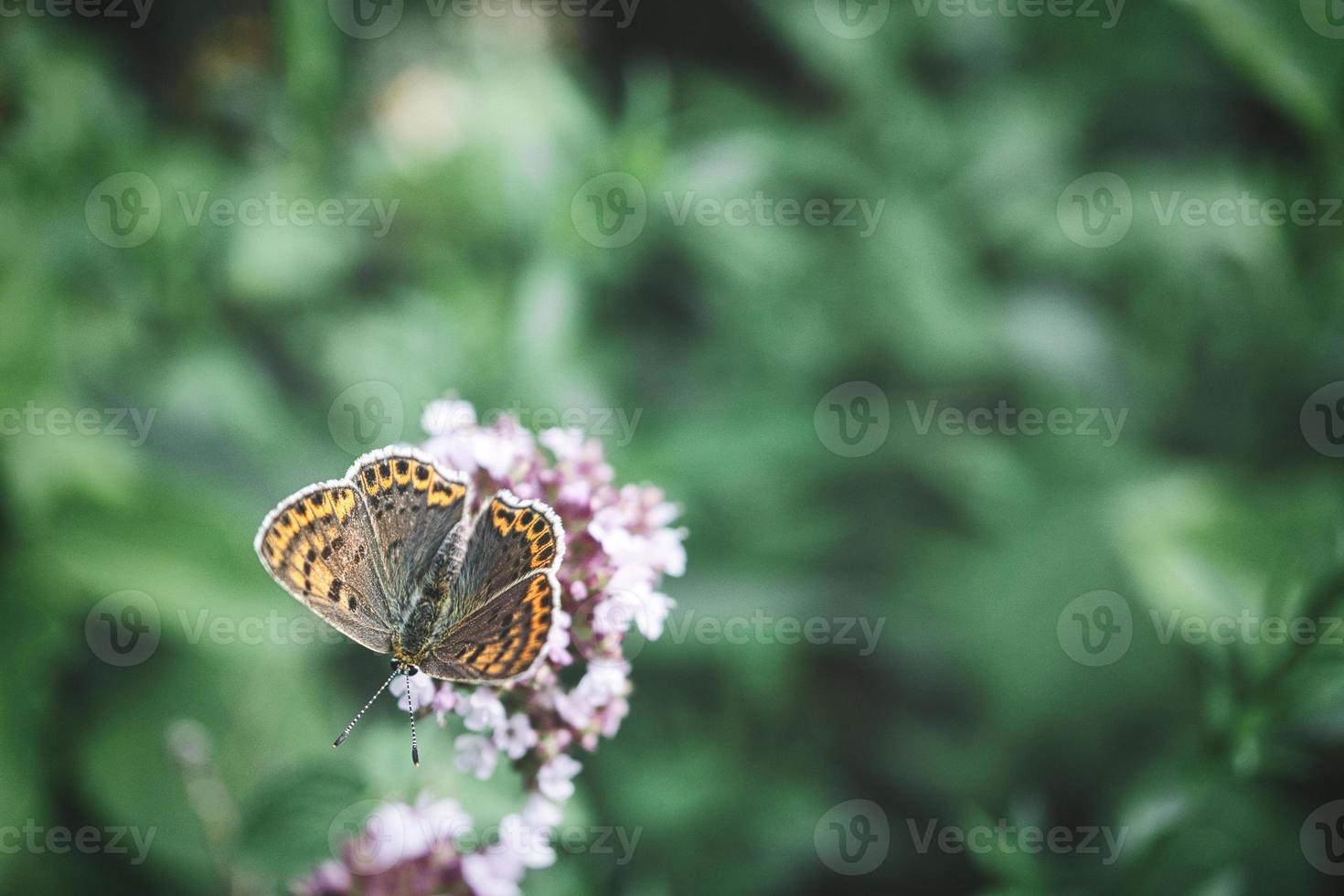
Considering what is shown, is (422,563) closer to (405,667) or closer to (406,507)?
(406,507)

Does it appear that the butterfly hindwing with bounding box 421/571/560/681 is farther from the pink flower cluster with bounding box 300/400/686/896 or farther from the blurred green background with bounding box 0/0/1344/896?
the blurred green background with bounding box 0/0/1344/896

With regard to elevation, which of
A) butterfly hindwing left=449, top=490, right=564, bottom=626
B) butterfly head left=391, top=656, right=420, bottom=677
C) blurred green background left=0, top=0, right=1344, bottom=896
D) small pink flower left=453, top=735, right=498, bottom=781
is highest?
blurred green background left=0, top=0, right=1344, bottom=896

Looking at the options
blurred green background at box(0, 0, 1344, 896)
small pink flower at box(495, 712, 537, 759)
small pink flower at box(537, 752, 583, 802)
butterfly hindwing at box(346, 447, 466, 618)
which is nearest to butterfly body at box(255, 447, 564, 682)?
butterfly hindwing at box(346, 447, 466, 618)

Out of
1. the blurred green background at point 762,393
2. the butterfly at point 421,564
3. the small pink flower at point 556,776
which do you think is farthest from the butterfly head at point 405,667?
the blurred green background at point 762,393

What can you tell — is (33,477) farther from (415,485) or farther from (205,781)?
(415,485)

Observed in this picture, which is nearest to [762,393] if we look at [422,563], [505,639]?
[422,563]

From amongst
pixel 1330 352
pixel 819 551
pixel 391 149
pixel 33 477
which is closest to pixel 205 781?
pixel 33 477

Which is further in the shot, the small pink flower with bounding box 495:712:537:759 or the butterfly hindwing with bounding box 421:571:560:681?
the small pink flower with bounding box 495:712:537:759
